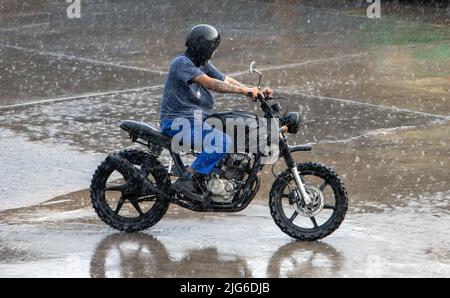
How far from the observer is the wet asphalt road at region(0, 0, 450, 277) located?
8.06 metres

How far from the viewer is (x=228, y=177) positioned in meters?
8.59

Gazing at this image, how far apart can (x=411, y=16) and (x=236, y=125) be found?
1171cm

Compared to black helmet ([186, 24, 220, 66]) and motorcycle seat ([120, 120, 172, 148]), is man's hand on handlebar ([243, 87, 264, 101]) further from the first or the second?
motorcycle seat ([120, 120, 172, 148])

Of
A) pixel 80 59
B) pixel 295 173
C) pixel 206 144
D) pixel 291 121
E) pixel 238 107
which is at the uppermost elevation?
pixel 80 59

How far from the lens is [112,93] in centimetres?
1425

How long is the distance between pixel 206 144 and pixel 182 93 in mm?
440

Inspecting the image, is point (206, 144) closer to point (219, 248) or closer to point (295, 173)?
point (295, 173)

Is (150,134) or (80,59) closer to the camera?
(150,134)

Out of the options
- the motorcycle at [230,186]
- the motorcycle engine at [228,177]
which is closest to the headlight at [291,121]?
the motorcycle at [230,186]

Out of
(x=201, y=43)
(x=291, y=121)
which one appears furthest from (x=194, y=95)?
(x=291, y=121)

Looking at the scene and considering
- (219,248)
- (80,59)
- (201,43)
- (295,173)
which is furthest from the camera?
(80,59)

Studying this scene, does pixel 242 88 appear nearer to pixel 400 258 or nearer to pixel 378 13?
pixel 400 258
